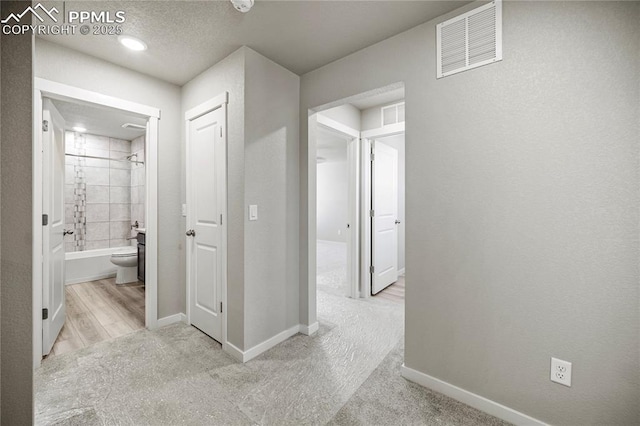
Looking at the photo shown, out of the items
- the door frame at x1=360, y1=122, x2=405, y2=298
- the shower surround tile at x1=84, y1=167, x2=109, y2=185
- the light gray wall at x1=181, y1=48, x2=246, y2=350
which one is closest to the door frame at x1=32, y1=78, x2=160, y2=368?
the light gray wall at x1=181, y1=48, x2=246, y2=350

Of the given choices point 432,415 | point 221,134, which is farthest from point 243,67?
point 432,415

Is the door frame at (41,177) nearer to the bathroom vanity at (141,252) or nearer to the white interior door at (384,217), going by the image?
the bathroom vanity at (141,252)

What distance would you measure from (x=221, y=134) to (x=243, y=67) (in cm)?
58

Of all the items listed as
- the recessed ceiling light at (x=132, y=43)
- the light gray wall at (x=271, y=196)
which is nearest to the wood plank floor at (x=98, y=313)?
the light gray wall at (x=271, y=196)

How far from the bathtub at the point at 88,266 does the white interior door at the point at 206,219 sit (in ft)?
9.33

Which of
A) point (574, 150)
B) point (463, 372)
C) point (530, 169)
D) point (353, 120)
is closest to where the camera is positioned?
point (574, 150)

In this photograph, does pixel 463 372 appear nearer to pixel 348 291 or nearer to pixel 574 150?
pixel 574 150

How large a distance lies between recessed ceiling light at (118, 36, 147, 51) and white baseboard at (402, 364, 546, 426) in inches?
124

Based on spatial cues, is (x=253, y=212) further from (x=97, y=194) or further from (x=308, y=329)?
(x=97, y=194)

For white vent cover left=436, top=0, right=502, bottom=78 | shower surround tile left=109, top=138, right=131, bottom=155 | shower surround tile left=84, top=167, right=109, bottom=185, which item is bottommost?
shower surround tile left=84, top=167, right=109, bottom=185

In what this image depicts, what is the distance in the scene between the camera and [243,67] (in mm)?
2191

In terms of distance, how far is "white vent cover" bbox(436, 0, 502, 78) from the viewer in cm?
162

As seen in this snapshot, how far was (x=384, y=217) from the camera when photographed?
13.2 feet

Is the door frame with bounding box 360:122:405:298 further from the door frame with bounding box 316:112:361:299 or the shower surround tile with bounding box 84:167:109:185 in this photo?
the shower surround tile with bounding box 84:167:109:185
